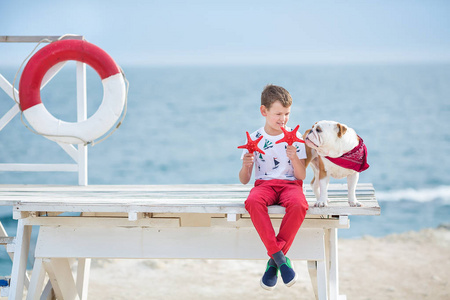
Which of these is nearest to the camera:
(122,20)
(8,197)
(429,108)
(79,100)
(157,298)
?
(8,197)

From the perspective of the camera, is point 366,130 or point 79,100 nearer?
point 79,100

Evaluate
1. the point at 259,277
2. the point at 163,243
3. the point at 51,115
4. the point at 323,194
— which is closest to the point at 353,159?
the point at 323,194

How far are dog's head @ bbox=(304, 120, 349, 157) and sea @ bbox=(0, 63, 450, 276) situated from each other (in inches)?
291

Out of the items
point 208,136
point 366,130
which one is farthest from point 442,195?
point 208,136

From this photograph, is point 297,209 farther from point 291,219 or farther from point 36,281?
point 36,281

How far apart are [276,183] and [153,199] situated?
0.65 metres

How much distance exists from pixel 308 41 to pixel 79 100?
27266mm

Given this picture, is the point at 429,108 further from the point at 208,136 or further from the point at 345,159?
the point at 345,159

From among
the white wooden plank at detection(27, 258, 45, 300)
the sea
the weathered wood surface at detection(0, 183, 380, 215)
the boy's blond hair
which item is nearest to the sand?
the weathered wood surface at detection(0, 183, 380, 215)

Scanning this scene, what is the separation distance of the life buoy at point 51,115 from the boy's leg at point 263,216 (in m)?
1.48

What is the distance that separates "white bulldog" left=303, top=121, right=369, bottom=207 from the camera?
2760mm

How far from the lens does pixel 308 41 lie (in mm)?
30375

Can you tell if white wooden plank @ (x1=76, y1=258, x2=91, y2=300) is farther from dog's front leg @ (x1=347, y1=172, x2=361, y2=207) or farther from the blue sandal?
dog's front leg @ (x1=347, y1=172, x2=361, y2=207)

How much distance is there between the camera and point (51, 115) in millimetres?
3980
